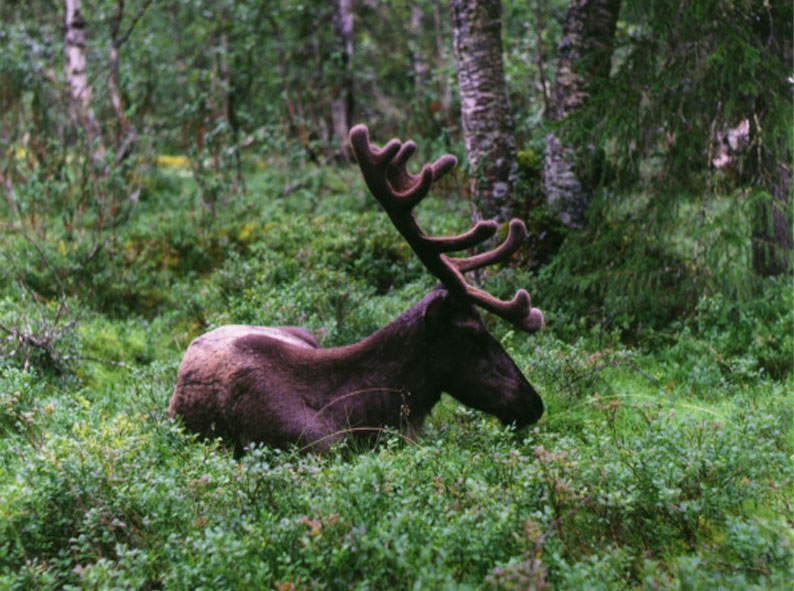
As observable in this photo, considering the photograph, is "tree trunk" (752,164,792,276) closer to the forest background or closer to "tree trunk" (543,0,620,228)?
the forest background

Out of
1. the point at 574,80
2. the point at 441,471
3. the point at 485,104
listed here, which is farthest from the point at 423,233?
the point at 574,80

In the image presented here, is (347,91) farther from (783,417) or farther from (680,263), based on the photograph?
(783,417)

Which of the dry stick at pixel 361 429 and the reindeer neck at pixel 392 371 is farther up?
the reindeer neck at pixel 392 371

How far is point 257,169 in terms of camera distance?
17297 mm

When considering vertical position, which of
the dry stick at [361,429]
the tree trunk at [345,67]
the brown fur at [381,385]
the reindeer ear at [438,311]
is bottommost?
the dry stick at [361,429]

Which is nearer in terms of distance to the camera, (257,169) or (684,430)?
(684,430)

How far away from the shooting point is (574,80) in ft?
26.0

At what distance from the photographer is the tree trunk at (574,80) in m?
7.75

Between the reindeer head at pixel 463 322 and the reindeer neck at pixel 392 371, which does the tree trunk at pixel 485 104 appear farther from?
the reindeer neck at pixel 392 371

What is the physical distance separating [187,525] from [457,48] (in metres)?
6.38

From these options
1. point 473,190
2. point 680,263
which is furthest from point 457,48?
point 680,263

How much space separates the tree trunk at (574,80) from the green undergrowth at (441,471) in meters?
0.95

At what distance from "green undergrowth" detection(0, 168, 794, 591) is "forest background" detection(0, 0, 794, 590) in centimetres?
2

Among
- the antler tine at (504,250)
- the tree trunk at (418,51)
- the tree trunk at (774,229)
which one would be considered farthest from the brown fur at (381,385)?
the tree trunk at (418,51)
